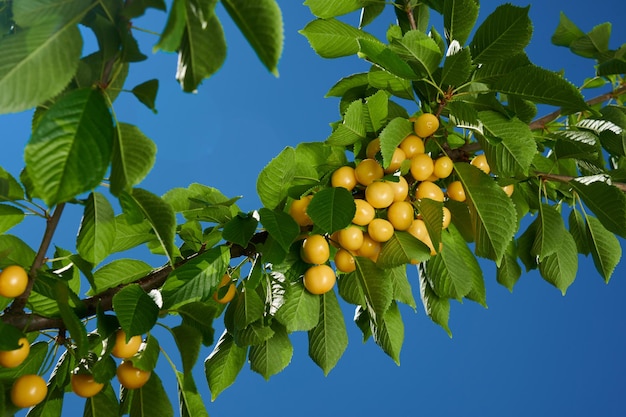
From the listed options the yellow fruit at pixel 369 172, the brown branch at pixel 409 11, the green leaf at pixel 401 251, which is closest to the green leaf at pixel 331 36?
the brown branch at pixel 409 11

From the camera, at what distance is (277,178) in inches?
33.1

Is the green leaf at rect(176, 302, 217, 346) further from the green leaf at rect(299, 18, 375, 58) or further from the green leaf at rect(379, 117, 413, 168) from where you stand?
the green leaf at rect(299, 18, 375, 58)

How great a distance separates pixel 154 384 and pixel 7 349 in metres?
0.25

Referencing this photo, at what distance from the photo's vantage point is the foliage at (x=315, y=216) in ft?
2.30

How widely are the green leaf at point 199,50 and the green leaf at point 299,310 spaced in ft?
1.53

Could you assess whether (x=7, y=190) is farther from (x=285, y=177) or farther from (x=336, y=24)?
(x=336, y=24)

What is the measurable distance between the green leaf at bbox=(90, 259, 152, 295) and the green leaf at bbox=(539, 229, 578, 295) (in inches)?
25.3

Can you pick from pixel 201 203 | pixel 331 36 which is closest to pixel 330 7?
pixel 331 36

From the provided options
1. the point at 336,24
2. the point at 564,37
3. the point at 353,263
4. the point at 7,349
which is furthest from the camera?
the point at 564,37

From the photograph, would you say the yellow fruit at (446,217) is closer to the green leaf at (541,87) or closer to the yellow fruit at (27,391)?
the green leaf at (541,87)

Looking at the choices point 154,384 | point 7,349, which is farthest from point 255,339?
point 7,349

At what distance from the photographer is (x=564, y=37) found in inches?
52.1

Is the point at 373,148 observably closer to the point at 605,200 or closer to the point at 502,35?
the point at 502,35

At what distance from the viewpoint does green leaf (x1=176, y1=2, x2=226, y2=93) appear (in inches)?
18.8
